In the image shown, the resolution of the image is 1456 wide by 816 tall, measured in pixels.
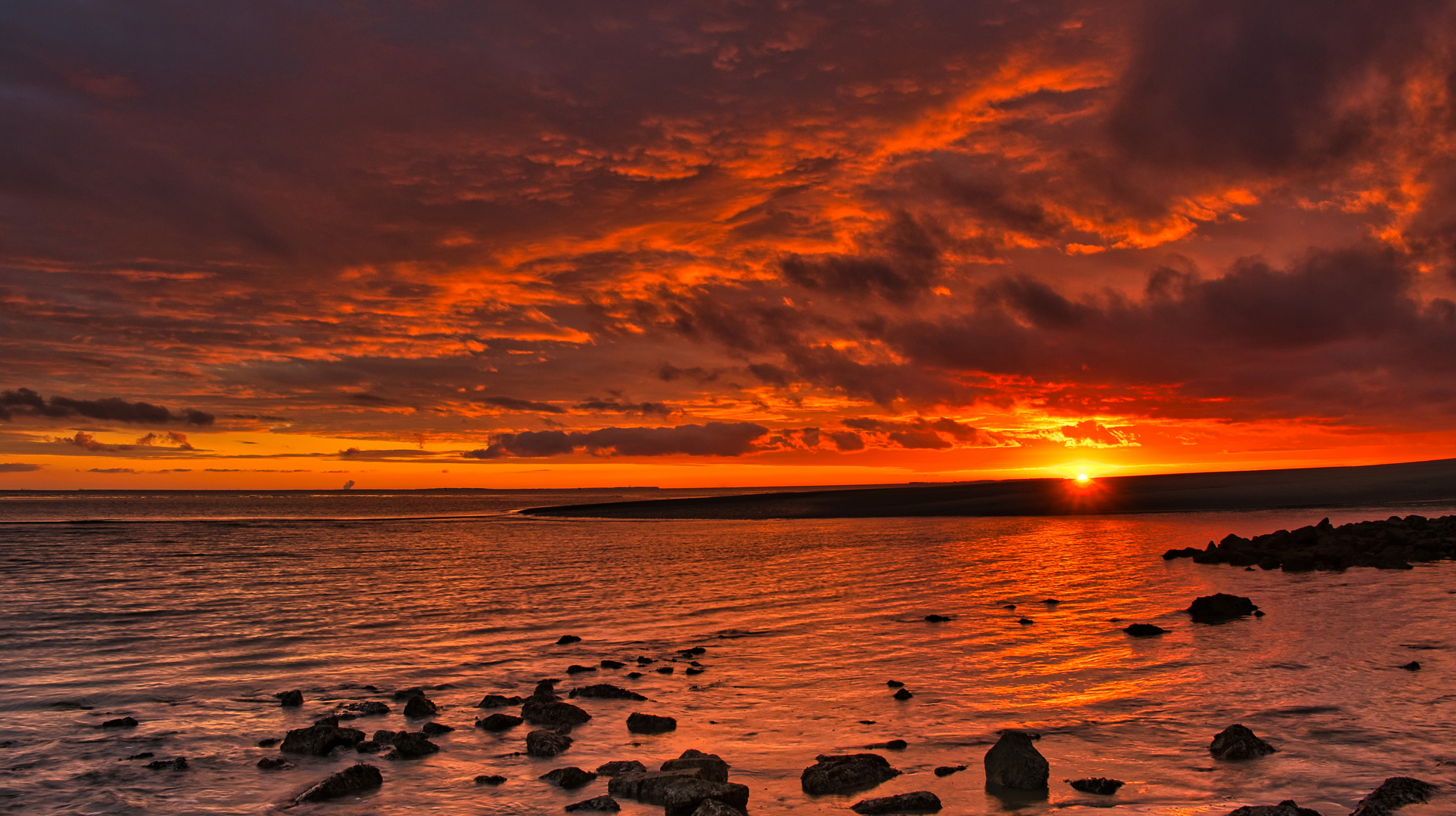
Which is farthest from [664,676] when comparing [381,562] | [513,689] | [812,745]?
[381,562]

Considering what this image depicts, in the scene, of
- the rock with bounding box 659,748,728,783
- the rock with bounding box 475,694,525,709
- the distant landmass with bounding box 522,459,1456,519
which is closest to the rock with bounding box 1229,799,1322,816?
the rock with bounding box 659,748,728,783

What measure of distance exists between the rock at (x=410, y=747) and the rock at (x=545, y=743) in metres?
1.53

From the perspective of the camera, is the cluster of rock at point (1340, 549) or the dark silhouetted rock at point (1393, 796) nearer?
the dark silhouetted rock at point (1393, 796)

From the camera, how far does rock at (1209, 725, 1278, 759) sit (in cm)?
1178

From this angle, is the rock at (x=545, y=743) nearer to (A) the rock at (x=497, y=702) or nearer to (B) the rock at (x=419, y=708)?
(A) the rock at (x=497, y=702)

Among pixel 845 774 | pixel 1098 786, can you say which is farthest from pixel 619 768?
pixel 1098 786

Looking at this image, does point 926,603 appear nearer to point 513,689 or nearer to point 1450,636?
point 1450,636

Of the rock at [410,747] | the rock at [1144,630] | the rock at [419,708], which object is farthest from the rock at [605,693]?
the rock at [1144,630]

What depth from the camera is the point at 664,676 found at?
727 inches

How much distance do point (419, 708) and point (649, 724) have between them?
4.55 m

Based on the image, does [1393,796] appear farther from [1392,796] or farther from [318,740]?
[318,740]

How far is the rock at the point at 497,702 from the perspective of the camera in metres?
16.1

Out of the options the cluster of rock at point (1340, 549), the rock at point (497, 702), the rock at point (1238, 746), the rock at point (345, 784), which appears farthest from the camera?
the cluster of rock at point (1340, 549)

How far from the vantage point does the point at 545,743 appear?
1319cm
